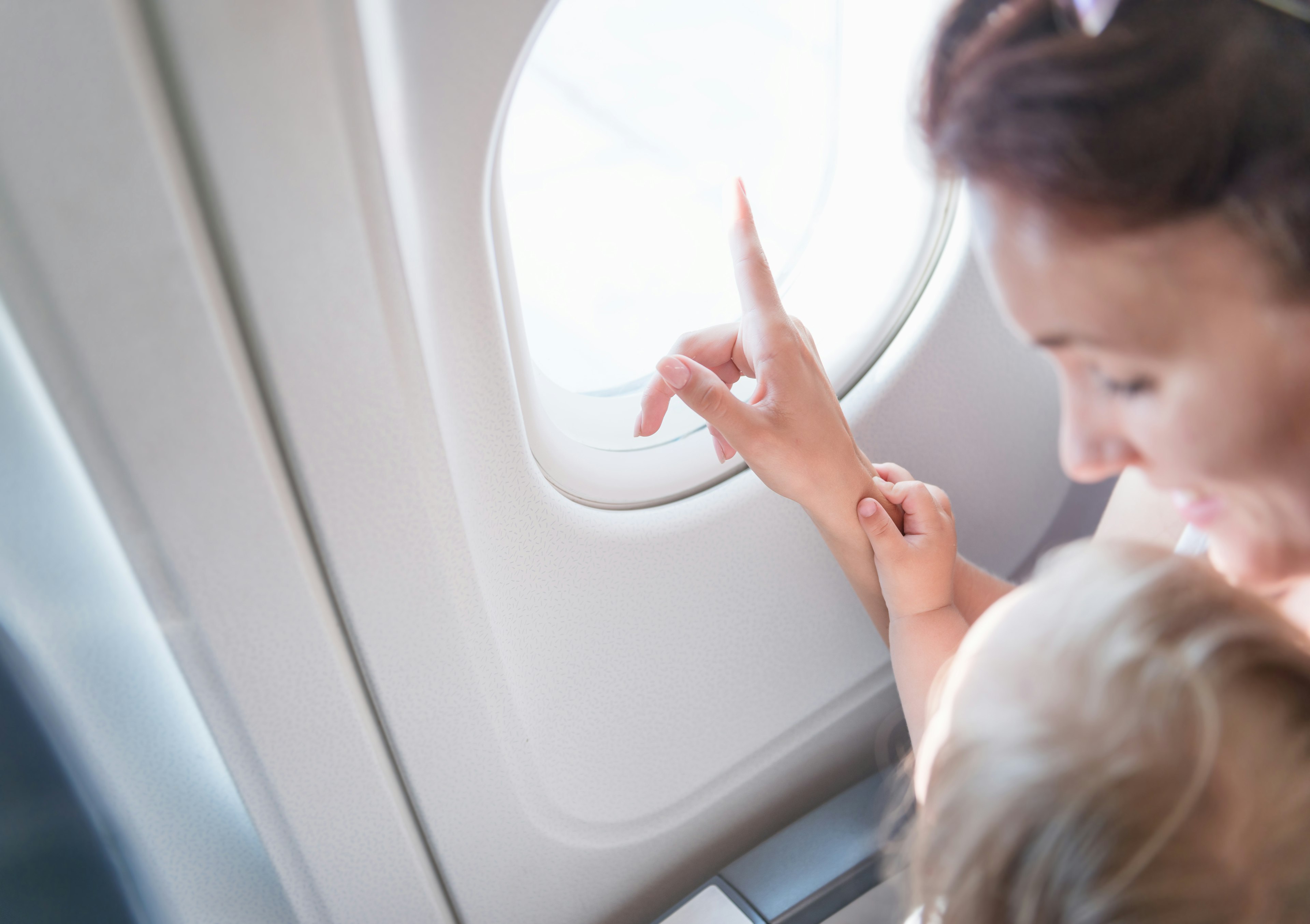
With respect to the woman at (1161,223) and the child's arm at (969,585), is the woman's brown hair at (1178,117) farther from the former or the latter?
the child's arm at (969,585)

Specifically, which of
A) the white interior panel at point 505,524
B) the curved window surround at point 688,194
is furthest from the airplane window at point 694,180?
the white interior panel at point 505,524

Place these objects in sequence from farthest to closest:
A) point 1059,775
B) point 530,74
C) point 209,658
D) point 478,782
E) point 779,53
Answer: point 779,53 < point 530,74 < point 478,782 < point 209,658 < point 1059,775

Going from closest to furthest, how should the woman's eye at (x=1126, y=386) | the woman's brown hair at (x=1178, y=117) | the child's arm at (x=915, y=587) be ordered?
the woman's brown hair at (x=1178, y=117) → the woman's eye at (x=1126, y=386) → the child's arm at (x=915, y=587)

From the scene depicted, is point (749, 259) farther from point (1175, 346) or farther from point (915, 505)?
point (1175, 346)

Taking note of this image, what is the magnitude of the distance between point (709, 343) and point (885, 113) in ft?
1.33

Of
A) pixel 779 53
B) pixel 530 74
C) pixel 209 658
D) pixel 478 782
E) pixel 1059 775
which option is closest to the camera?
pixel 1059 775

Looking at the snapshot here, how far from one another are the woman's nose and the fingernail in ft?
1.19

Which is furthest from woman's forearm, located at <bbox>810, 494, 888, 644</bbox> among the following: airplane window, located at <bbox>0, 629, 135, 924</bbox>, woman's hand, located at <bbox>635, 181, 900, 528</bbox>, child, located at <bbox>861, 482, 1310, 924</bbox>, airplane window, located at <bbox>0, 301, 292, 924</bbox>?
A: airplane window, located at <bbox>0, 629, 135, 924</bbox>

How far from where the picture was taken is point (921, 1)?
102 cm

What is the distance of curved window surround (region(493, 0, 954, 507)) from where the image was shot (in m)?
1.04

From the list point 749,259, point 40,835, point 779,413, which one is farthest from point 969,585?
point 40,835

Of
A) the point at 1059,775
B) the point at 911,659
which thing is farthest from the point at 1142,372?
the point at 911,659

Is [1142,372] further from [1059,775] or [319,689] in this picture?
[319,689]

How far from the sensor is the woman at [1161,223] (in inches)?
19.6
